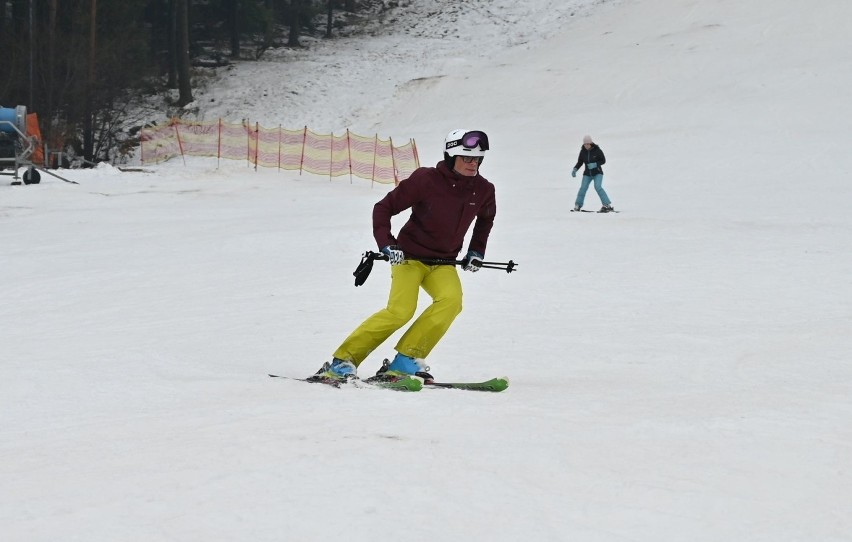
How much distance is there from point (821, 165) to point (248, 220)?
1332 cm

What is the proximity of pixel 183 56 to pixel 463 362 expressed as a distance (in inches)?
1358

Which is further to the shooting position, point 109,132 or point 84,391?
point 109,132

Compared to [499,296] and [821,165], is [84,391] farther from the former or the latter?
[821,165]

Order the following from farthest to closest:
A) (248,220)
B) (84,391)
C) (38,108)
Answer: (38,108)
(248,220)
(84,391)

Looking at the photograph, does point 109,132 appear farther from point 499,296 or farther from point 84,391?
point 84,391

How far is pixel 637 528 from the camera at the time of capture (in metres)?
3.42

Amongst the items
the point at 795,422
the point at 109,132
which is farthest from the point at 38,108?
the point at 795,422

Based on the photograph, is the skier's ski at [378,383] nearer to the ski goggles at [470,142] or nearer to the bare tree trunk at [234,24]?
the ski goggles at [470,142]

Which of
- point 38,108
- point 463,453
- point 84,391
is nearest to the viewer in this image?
point 463,453

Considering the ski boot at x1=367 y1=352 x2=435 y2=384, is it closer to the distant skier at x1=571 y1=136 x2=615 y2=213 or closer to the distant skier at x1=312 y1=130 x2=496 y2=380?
the distant skier at x1=312 y1=130 x2=496 y2=380

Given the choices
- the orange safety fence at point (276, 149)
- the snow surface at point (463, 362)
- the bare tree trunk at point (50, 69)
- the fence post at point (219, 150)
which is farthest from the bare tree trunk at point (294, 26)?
the snow surface at point (463, 362)

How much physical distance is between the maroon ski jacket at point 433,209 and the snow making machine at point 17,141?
19448 mm

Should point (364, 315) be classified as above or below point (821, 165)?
below

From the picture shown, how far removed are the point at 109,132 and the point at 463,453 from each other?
106ft
